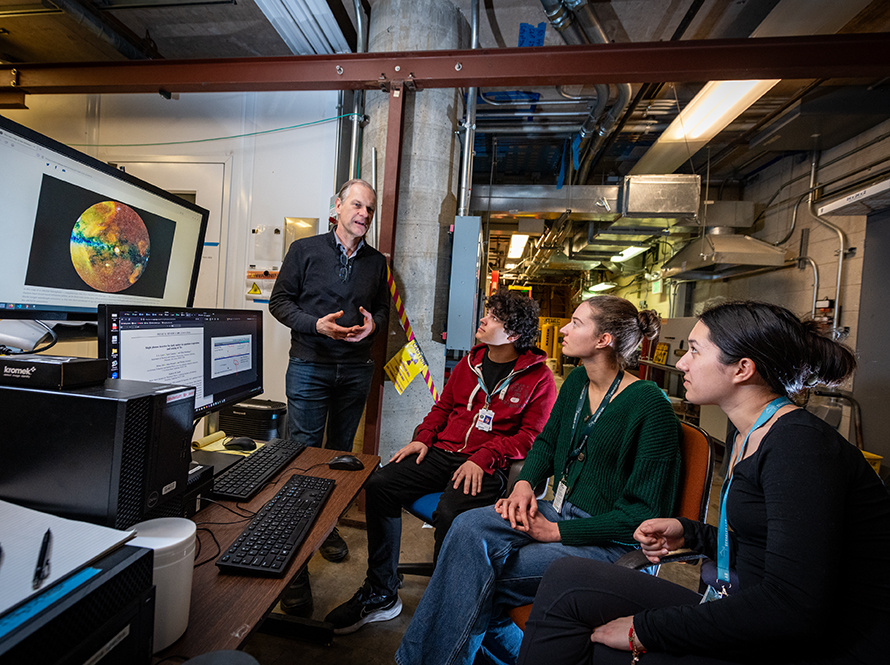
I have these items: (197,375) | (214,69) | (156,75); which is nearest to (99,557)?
(197,375)

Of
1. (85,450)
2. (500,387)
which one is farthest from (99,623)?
(500,387)

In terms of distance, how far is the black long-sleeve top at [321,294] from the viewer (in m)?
2.16

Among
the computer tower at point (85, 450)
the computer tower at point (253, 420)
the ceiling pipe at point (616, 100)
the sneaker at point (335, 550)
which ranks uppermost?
the ceiling pipe at point (616, 100)

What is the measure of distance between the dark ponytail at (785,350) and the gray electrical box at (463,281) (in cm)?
189

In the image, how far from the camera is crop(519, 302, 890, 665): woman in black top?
78 cm

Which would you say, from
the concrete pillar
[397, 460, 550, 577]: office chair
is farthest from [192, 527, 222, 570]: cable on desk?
the concrete pillar

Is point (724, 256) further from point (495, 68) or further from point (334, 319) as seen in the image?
point (334, 319)

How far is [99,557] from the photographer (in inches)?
21.7

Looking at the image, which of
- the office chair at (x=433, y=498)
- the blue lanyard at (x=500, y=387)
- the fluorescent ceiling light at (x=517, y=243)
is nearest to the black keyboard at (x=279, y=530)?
the office chair at (x=433, y=498)

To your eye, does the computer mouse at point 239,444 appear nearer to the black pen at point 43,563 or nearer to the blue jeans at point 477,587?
the blue jeans at point 477,587

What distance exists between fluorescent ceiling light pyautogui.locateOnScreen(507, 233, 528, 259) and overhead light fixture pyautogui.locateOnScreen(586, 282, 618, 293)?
10.4ft

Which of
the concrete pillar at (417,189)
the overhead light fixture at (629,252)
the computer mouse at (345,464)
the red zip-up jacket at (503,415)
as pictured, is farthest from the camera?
the overhead light fixture at (629,252)

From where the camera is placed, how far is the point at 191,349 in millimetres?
1220

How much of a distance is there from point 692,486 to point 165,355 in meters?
1.52
